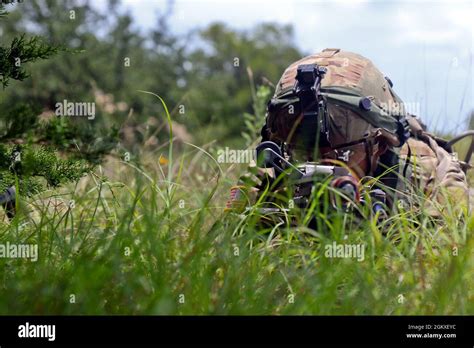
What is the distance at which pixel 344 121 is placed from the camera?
4219mm

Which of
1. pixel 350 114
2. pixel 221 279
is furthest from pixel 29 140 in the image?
pixel 350 114

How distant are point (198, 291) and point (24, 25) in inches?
848

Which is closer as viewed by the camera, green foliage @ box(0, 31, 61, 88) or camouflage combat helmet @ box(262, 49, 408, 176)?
green foliage @ box(0, 31, 61, 88)

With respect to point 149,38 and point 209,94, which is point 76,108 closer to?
point 149,38

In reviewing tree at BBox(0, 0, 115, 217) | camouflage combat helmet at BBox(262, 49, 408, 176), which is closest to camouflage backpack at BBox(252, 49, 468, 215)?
camouflage combat helmet at BBox(262, 49, 408, 176)

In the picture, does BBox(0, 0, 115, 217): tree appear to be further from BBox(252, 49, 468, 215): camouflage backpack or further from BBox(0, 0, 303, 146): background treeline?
BBox(0, 0, 303, 146): background treeline

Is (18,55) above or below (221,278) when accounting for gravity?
above
